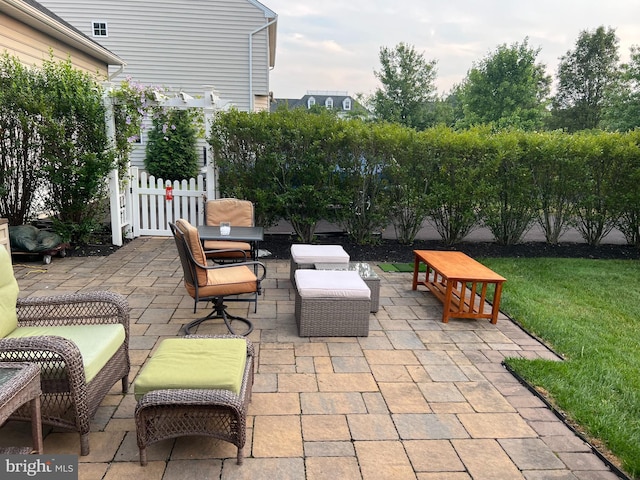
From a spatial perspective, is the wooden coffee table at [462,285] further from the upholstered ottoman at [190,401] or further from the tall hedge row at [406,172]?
the upholstered ottoman at [190,401]

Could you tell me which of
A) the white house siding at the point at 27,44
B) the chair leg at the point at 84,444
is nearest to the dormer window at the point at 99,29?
the white house siding at the point at 27,44

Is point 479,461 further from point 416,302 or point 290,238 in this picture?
point 290,238

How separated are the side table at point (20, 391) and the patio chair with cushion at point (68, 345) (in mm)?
147

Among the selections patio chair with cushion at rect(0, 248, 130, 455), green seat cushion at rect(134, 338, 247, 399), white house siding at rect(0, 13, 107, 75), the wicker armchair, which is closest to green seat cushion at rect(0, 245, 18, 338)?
patio chair with cushion at rect(0, 248, 130, 455)

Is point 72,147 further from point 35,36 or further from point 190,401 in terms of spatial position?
point 190,401

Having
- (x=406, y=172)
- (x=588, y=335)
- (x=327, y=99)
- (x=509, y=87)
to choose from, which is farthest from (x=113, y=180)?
(x=327, y=99)

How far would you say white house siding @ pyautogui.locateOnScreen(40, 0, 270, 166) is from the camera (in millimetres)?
12234

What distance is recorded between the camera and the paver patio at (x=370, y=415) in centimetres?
208

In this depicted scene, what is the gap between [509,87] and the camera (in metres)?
19.3

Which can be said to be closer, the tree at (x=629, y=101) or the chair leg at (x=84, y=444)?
the chair leg at (x=84, y=444)

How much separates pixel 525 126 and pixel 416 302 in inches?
714

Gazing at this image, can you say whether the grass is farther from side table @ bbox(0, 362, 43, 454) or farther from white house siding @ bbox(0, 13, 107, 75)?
white house siding @ bbox(0, 13, 107, 75)

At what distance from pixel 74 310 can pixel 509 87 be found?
2087 centimetres

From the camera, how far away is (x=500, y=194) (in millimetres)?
7074
